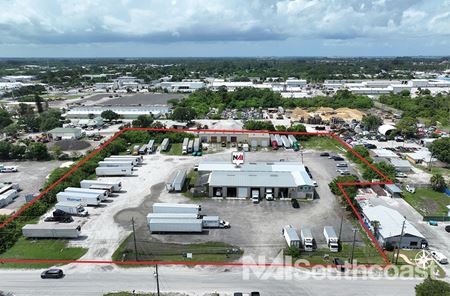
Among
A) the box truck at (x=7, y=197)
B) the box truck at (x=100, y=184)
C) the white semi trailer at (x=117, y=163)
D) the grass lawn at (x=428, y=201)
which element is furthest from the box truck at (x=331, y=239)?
the box truck at (x=7, y=197)

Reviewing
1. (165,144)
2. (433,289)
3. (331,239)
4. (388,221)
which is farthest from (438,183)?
(165,144)

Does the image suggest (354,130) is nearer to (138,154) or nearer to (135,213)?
(138,154)

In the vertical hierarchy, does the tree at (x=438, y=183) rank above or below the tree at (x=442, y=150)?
below

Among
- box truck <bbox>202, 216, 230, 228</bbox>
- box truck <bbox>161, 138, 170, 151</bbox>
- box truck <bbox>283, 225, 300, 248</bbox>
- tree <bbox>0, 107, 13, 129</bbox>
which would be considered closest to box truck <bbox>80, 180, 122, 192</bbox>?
box truck <bbox>202, 216, 230, 228</bbox>

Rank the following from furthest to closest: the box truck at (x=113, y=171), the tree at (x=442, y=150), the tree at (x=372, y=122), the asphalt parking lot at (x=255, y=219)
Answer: the tree at (x=372, y=122) < the tree at (x=442, y=150) < the box truck at (x=113, y=171) < the asphalt parking lot at (x=255, y=219)

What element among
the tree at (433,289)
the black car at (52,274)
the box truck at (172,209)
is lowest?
the black car at (52,274)

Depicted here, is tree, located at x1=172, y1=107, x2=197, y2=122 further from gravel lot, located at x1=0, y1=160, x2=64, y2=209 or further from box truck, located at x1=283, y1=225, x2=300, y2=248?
box truck, located at x1=283, y1=225, x2=300, y2=248

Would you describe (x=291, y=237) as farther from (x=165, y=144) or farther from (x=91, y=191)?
(x=165, y=144)

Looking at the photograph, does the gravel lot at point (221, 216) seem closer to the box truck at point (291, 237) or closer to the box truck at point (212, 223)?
the box truck at point (212, 223)
